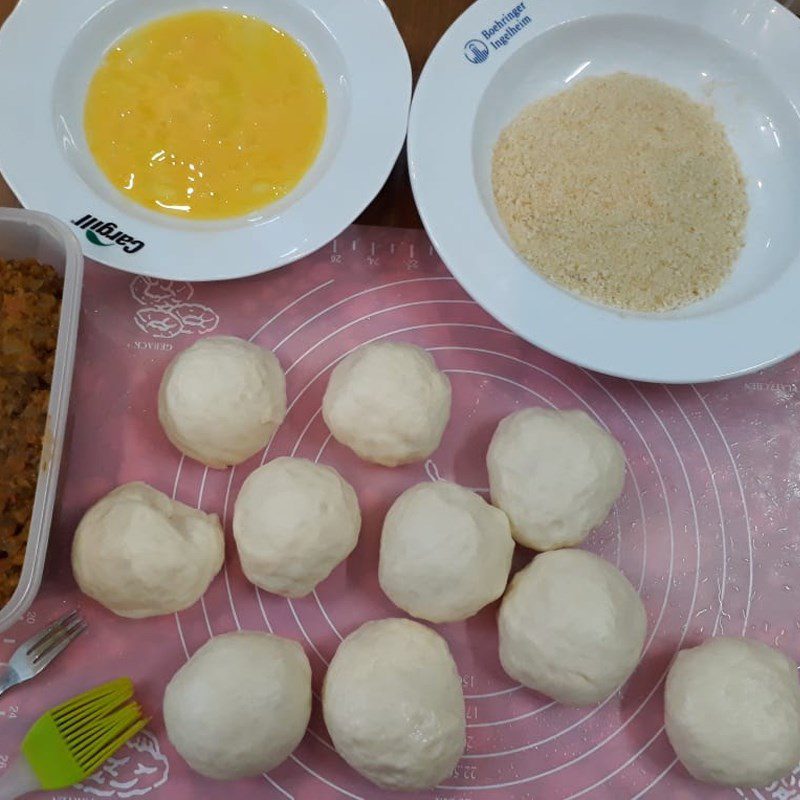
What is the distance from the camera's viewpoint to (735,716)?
109 centimetres

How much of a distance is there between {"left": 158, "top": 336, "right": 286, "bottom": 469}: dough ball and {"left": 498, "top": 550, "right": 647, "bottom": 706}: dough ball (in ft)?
1.60

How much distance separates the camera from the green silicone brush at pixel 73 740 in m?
1.07

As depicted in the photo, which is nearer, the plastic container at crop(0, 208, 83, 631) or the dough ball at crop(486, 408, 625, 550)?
the plastic container at crop(0, 208, 83, 631)

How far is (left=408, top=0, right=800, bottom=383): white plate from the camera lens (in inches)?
46.1

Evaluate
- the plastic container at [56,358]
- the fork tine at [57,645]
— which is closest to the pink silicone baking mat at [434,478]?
the fork tine at [57,645]

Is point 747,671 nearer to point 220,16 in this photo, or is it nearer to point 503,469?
point 503,469

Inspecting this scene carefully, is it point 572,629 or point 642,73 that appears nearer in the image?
point 572,629

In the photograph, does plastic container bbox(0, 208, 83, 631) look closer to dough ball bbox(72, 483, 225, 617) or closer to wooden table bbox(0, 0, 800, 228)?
dough ball bbox(72, 483, 225, 617)

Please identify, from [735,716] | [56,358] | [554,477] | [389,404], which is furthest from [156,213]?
[735,716]

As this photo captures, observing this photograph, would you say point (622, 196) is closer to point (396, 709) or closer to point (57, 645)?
point (396, 709)

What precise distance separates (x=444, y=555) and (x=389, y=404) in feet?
0.81

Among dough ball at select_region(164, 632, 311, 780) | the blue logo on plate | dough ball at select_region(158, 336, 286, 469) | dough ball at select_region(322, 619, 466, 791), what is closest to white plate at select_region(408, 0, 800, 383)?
the blue logo on plate

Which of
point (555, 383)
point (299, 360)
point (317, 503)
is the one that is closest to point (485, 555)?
point (317, 503)

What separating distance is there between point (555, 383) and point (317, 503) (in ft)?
1.61
